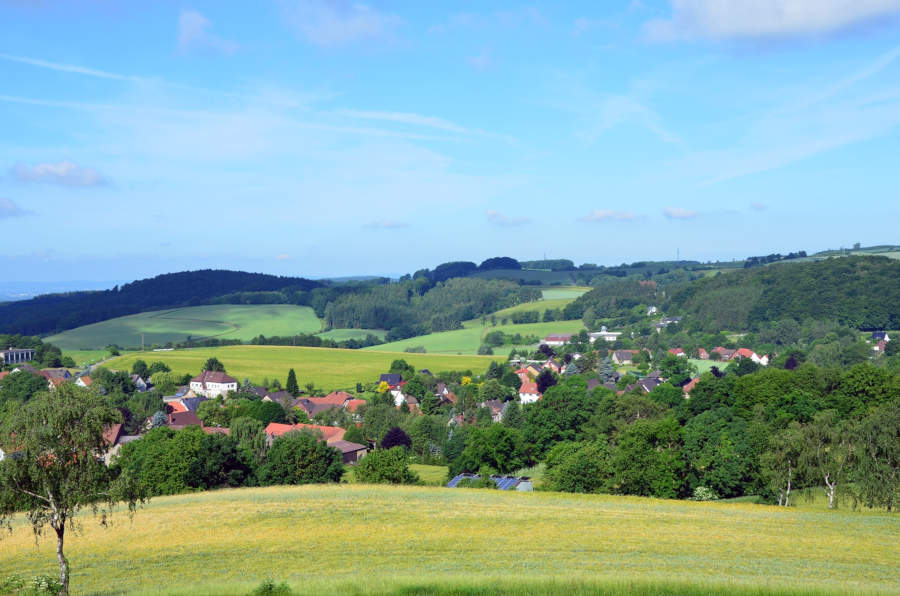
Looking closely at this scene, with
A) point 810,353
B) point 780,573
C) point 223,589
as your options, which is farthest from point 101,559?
point 810,353

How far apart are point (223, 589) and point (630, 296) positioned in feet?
617

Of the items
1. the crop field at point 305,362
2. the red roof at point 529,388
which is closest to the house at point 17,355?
the crop field at point 305,362

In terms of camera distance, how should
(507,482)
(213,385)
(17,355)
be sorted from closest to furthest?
(507,482) → (213,385) → (17,355)

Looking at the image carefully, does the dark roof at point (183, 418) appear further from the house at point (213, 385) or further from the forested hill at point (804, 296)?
the forested hill at point (804, 296)

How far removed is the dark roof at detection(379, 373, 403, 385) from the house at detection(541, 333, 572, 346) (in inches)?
2034

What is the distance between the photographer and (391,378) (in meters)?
114

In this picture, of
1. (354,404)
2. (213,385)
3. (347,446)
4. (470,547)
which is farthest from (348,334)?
(470,547)

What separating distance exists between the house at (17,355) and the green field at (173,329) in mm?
21046

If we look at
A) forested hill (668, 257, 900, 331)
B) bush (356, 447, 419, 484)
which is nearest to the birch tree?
bush (356, 447, 419, 484)

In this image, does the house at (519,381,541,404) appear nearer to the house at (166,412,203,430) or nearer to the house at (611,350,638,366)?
the house at (611,350,638,366)

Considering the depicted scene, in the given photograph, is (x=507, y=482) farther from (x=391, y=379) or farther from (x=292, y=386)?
(x=391, y=379)

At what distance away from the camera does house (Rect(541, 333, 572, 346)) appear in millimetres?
158000

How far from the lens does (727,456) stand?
151ft

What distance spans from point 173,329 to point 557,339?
92.1 metres
